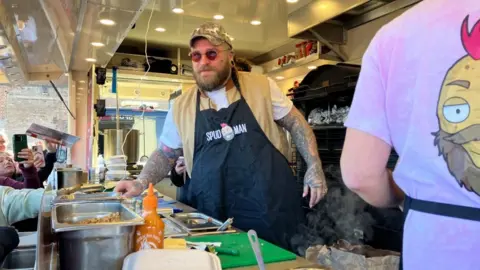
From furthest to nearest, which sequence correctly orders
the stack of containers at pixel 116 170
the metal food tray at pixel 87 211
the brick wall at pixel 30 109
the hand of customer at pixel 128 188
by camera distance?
the brick wall at pixel 30 109
the stack of containers at pixel 116 170
the hand of customer at pixel 128 188
the metal food tray at pixel 87 211

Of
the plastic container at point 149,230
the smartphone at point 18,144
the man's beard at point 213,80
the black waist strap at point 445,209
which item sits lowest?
the plastic container at point 149,230

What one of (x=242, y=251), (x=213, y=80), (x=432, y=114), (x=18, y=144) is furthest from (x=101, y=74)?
(x=432, y=114)

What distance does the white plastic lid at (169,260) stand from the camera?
75 centimetres

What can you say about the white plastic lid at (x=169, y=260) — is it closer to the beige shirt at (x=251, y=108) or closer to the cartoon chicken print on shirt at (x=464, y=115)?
the cartoon chicken print on shirt at (x=464, y=115)

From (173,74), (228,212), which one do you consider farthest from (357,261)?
(173,74)

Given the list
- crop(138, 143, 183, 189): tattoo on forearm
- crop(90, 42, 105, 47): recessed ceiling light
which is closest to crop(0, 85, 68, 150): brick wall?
crop(90, 42, 105, 47): recessed ceiling light

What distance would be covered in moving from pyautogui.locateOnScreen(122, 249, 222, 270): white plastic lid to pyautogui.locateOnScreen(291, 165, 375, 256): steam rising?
1.67 metres

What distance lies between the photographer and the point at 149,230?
89 cm

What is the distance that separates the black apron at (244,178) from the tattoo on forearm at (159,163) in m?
0.21

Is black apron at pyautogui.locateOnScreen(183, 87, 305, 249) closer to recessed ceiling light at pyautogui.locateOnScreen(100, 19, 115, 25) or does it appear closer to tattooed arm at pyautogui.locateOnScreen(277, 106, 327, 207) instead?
tattooed arm at pyautogui.locateOnScreen(277, 106, 327, 207)

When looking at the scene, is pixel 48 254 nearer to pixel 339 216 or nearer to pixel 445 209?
pixel 445 209

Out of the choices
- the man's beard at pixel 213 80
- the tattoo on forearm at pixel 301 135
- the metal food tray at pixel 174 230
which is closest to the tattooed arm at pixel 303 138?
the tattoo on forearm at pixel 301 135

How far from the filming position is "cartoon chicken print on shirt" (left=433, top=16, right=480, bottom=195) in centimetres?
67

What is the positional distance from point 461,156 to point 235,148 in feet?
3.48
